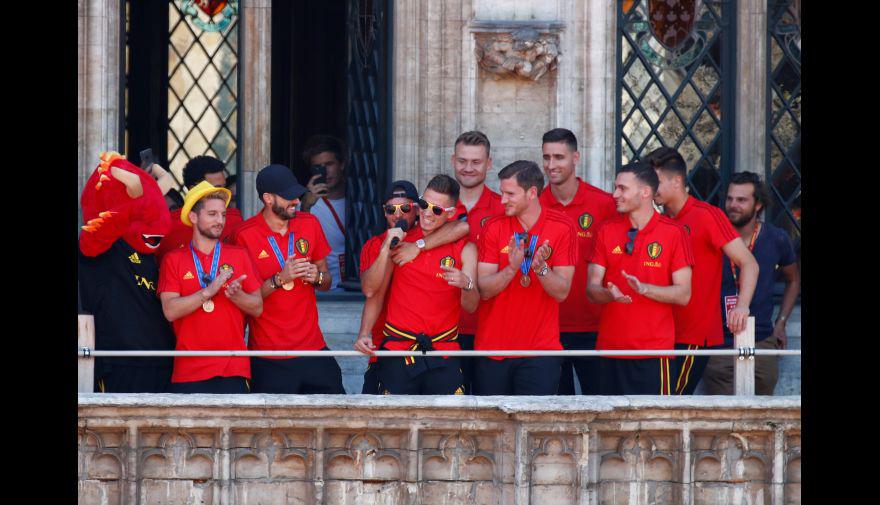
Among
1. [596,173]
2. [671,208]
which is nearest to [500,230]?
[671,208]

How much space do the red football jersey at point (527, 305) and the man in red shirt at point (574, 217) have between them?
2.07ft

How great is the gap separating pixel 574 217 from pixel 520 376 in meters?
1.27

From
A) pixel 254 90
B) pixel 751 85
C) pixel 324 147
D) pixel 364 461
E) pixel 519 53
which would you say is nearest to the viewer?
pixel 364 461

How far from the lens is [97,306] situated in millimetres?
10438

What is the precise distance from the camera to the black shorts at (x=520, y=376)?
10461 mm

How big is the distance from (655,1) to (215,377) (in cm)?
465

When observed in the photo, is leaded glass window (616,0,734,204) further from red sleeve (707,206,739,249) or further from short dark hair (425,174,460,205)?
Result: short dark hair (425,174,460,205)

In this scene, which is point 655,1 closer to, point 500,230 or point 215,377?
point 500,230

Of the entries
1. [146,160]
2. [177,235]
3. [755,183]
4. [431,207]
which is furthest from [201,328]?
[755,183]

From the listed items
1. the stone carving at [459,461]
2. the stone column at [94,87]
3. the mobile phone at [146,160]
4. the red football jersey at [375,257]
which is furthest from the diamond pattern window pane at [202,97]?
the stone carving at [459,461]

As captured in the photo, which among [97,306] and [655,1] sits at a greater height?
[655,1]

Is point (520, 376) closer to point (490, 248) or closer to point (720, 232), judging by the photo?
point (490, 248)

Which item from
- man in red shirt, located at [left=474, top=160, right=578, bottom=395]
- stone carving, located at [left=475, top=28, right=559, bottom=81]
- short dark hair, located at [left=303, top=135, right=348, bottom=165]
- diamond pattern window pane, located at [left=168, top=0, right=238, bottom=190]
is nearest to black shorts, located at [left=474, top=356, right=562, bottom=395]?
man in red shirt, located at [left=474, top=160, right=578, bottom=395]

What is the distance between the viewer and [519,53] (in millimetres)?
12289
